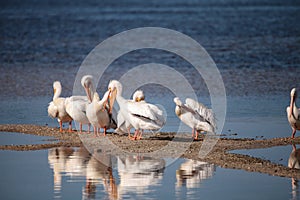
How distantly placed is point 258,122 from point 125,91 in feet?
16.4

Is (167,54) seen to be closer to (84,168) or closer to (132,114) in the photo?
(132,114)

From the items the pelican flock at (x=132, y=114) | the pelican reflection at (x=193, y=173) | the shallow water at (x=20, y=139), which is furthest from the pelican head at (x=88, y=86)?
the pelican reflection at (x=193, y=173)

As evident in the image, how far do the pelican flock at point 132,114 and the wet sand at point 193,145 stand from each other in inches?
8.6

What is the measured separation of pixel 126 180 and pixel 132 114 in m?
2.81

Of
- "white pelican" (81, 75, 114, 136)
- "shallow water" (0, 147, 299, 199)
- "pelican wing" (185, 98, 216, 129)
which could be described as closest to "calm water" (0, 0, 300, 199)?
"shallow water" (0, 147, 299, 199)

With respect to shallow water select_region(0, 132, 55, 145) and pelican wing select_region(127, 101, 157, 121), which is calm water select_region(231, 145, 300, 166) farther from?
shallow water select_region(0, 132, 55, 145)

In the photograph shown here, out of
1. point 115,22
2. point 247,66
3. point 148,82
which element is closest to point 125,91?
point 148,82

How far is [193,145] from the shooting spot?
11172 millimetres

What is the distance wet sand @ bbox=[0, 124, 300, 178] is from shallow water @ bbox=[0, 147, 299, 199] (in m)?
0.25

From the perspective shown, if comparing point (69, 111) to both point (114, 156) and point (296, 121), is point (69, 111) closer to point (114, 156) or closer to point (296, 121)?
point (114, 156)

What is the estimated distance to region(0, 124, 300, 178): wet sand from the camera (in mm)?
9570

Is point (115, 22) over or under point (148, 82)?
over

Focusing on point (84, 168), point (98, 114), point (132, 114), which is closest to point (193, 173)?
point (84, 168)

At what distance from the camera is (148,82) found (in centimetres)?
1875
